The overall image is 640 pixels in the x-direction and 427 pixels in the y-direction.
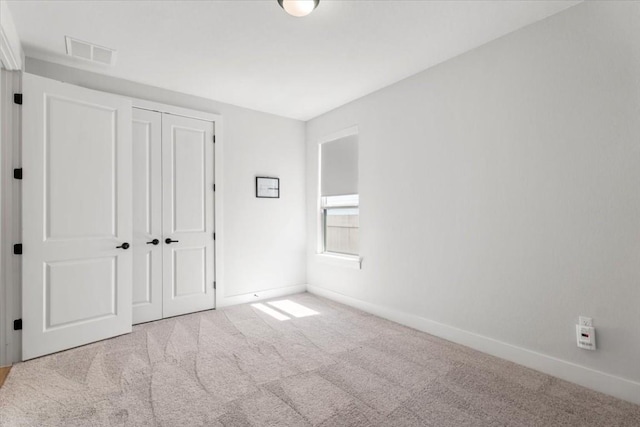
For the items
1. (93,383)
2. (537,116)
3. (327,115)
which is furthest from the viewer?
(327,115)

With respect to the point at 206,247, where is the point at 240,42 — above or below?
above

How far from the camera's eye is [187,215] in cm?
377

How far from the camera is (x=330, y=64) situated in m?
3.06

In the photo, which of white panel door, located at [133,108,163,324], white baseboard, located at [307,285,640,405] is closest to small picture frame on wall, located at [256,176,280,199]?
white panel door, located at [133,108,163,324]

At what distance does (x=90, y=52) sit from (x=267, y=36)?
1.67 meters

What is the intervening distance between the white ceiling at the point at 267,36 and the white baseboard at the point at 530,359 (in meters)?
2.60

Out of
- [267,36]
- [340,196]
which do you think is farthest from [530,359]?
[267,36]

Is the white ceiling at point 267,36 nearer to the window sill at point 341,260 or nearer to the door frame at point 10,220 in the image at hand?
the door frame at point 10,220

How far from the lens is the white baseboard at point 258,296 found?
4043 mm

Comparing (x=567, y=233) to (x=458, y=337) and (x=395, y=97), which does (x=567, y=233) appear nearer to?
(x=458, y=337)

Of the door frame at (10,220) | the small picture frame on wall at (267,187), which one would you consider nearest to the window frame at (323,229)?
the small picture frame on wall at (267,187)

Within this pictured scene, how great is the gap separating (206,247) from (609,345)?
12.8 ft

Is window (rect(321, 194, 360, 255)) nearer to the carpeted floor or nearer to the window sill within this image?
the window sill

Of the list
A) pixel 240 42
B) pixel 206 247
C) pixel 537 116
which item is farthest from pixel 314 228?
pixel 537 116
